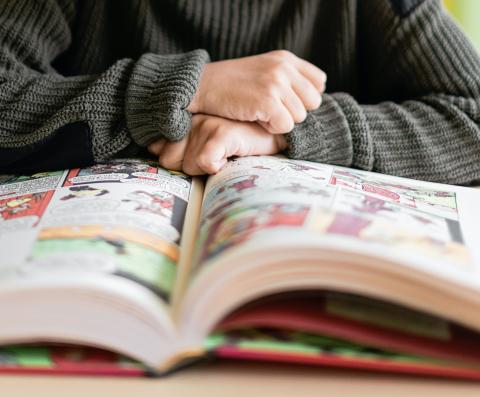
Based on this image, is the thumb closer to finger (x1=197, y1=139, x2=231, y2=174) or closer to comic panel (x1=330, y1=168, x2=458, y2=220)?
finger (x1=197, y1=139, x2=231, y2=174)

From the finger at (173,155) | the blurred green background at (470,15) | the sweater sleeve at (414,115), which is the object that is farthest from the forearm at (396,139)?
the blurred green background at (470,15)

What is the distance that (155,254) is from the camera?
44 cm

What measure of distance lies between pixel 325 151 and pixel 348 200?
0.18m

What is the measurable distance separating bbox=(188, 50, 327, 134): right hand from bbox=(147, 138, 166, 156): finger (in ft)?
0.15

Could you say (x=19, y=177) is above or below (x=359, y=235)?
below

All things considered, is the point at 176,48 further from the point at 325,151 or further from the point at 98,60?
the point at 325,151

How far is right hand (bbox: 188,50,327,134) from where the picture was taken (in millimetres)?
604

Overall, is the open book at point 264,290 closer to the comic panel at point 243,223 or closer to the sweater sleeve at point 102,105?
A: the comic panel at point 243,223

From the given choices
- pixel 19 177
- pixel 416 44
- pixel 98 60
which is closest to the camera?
pixel 19 177

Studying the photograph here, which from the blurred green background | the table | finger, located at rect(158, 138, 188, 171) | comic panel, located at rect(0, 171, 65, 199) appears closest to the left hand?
finger, located at rect(158, 138, 188, 171)

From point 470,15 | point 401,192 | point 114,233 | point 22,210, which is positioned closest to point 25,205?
point 22,210

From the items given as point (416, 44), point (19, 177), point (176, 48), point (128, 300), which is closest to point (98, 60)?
point (176, 48)

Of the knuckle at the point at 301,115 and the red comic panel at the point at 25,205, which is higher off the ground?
the knuckle at the point at 301,115

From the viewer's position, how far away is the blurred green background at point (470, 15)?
112 cm
